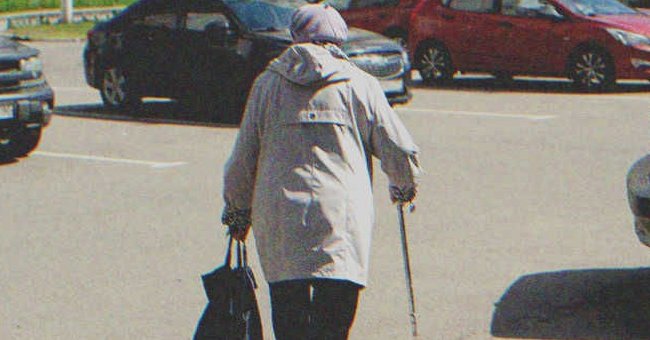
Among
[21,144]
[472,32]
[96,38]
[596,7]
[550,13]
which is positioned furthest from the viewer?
[472,32]

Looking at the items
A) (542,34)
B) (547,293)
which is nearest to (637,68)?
(542,34)

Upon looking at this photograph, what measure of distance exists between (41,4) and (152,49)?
22.6 metres

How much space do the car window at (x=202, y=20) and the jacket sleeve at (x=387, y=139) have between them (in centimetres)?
1135

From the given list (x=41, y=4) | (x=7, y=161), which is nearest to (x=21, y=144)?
(x=7, y=161)

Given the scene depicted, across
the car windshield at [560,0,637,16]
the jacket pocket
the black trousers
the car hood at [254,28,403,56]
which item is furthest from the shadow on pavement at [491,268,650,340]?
the car windshield at [560,0,637,16]

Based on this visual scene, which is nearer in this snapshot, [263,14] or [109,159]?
[109,159]

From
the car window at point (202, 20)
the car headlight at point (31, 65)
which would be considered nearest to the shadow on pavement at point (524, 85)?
the car window at point (202, 20)

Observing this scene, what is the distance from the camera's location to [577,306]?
711 cm

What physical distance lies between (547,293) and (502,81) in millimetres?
13707

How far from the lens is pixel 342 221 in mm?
4734

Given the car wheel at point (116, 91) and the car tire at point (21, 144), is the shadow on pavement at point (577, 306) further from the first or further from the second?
the car wheel at point (116, 91)

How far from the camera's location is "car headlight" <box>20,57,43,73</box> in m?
12.8

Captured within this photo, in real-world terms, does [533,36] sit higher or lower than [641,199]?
lower

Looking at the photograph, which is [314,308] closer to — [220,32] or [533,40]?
[220,32]
